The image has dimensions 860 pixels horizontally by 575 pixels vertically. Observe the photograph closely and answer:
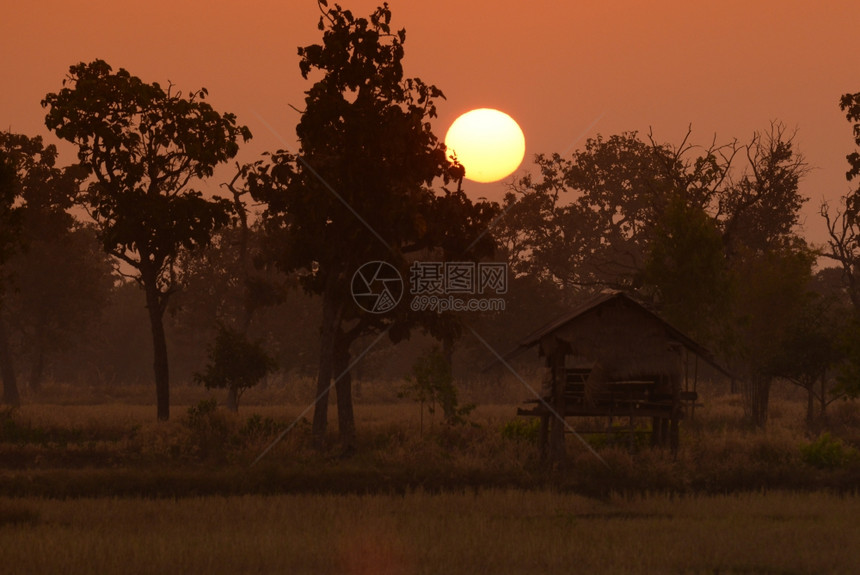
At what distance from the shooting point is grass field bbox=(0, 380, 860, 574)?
19.9 metres

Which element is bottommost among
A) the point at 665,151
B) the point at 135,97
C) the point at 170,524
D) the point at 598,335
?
the point at 170,524

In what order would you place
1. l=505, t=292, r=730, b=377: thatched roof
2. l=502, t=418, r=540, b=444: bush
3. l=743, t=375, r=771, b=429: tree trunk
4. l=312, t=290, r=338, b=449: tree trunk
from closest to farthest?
l=505, t=292, r=730, b=377: thatched roof, l=502, t=418, r=540, b=444: bush, l=312, t=290, r=338, b=449: tree trunk, l=743, t=375, r=771, b=429: tree trunk

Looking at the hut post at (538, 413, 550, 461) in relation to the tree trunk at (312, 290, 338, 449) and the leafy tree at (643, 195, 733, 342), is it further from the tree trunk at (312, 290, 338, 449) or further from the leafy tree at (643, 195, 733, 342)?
the leafy tree at (643, 195, 733, 342)

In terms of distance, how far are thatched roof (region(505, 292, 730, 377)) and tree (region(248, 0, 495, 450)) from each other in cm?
674

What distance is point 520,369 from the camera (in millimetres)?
84688

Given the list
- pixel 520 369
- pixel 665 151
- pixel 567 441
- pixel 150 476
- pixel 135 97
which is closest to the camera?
pixel 150 476

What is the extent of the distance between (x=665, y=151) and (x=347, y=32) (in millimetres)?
56509

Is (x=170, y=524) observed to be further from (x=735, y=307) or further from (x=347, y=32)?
(x=735, y=307)

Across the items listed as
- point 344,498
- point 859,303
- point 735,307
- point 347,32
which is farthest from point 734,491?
point 859,303

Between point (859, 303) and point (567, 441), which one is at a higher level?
point (859, 303)

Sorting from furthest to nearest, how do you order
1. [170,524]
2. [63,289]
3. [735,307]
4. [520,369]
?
[520,369] < [63,289] < [735,307] < [170,524]

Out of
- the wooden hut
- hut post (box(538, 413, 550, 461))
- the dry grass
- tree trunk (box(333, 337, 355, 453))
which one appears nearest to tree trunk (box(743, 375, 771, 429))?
the wooden hut

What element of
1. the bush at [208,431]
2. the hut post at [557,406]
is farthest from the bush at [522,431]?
the bush at [208,431]

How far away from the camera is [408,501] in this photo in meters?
26.9
